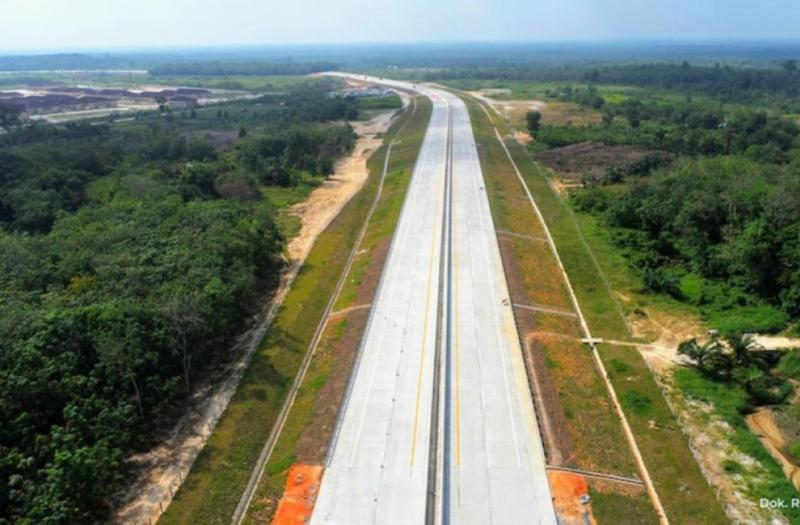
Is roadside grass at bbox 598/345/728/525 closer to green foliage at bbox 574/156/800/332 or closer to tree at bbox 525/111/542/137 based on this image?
green foliage at bbox 574/156/800/332

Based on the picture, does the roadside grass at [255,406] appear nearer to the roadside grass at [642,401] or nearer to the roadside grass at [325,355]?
the roadside grass at [325,355]

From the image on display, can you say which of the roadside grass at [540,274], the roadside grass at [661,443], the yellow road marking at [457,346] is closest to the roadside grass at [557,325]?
the roadside grass at [540,274]

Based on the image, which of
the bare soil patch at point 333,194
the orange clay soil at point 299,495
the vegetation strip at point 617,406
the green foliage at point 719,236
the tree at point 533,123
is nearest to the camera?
the orange clay soil at point 299,495

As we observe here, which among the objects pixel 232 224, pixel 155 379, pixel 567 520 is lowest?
pixel 567 520

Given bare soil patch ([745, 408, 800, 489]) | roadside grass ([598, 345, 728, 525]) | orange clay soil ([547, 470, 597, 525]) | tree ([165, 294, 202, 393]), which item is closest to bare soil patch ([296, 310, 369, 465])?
tree ([165, 294, 202, 393])

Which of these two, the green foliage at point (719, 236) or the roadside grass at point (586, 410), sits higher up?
the green foliage at point (719, 236)

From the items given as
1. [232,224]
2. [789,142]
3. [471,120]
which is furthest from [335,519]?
[471,120]

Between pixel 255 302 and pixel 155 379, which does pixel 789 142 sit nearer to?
pixel 255 302
